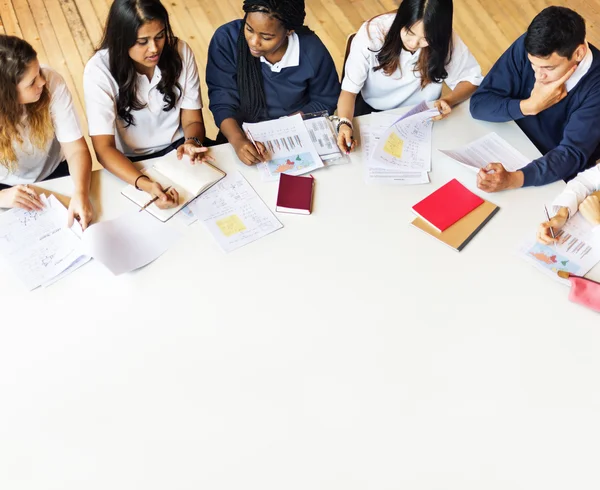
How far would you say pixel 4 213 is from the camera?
1569mm

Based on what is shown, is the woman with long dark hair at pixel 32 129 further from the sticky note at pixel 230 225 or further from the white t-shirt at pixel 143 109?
the sticky note at pixel 230 225

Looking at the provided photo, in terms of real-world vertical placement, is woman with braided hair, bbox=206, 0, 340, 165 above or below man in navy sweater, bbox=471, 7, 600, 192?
above

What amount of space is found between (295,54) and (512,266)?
3.28ft

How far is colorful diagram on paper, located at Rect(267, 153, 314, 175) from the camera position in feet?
5.72

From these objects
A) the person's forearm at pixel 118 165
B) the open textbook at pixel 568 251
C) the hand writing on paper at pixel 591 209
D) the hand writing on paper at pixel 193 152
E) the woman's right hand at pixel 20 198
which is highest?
the woman's right hand at pixel 20 198

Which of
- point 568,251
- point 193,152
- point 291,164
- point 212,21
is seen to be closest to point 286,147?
point 291,164

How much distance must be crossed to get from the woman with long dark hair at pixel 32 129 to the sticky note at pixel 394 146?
902 mm

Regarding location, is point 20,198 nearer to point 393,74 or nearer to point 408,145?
point 408,145

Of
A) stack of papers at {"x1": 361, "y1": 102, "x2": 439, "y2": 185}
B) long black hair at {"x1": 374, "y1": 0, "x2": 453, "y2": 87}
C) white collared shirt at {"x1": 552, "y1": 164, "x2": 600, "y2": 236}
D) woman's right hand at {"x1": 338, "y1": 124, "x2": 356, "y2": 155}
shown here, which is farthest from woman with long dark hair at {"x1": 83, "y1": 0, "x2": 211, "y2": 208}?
white collared shirt at {"x1": 552, "y1": 164, "x2": 600, "y2": 236}

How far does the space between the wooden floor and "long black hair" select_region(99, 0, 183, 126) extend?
48.4 inches

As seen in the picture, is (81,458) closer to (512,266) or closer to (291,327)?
(291,327)

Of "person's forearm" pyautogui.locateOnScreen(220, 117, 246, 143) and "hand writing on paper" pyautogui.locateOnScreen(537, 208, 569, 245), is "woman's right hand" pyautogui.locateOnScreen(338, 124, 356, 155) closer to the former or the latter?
"person's forearm" pyautogui.locateOnScreen(220, 117, 246, 143)

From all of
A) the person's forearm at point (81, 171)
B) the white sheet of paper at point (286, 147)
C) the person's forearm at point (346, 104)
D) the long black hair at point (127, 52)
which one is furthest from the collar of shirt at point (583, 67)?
the person's forearm at point (81, 171)

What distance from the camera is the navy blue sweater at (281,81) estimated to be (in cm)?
196
